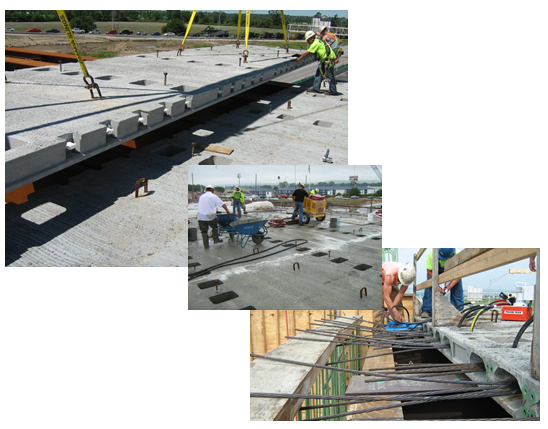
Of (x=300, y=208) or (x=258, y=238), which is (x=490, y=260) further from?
(x=258, y=238)

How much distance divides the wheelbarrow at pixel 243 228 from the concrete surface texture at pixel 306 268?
0.08 meters

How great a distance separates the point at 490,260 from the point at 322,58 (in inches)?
504

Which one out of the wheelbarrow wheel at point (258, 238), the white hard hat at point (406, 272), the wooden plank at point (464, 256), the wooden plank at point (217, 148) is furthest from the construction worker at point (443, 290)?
the wooden plank at point (217, 148)

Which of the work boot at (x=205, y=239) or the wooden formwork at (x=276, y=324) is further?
the wooden formwork at (x=276, y=324)

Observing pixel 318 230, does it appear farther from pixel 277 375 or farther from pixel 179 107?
pixel 179 107

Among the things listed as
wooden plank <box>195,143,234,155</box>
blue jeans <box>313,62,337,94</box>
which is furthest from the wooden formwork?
blue jeans <box>313,62,337,94</box>

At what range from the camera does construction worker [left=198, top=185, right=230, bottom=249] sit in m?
5.13

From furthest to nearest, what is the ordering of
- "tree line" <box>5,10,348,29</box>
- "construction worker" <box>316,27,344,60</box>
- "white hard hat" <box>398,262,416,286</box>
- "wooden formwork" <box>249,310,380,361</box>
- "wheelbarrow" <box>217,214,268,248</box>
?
"tree line" <box>5,10,348,29</box> < "construction worker" <box>316,27,344,60</box> < "white hard hat" <box>398,262,416,286</box> < "wooden formwork" <box>249,310,380,361</box> < "wheelbarrow" <box>217,214,268,248</box>

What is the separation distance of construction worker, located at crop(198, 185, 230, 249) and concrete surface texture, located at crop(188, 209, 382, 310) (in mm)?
106

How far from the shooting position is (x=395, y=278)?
294 inches

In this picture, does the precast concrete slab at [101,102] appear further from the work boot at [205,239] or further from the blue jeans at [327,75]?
the work boot at [205,239]

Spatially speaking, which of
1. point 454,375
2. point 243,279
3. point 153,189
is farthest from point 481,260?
point 153,189

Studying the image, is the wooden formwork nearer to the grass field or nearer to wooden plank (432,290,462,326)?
wooden plank (432,290,462,326)

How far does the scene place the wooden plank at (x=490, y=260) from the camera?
121 inches
